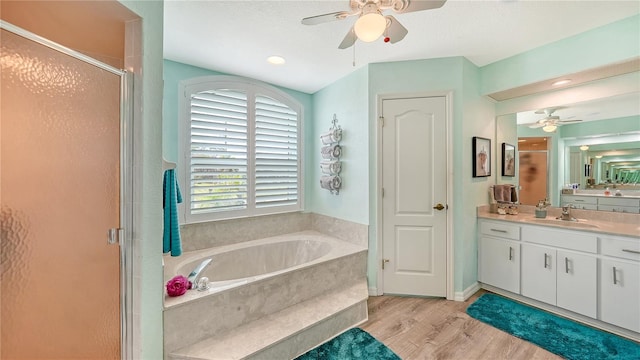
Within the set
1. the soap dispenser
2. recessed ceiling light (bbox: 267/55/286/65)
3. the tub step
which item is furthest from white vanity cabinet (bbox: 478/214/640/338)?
recessed ceiling light (bbox: 267/55/286/65)

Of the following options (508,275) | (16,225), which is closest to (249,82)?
(16,225)

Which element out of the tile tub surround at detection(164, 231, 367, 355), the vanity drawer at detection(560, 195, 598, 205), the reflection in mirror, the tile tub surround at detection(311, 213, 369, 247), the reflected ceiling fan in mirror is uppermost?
the reflected ceiling fan in mirror

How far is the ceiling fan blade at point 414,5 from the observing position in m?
1.32

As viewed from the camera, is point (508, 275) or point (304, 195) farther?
point (304, 195)

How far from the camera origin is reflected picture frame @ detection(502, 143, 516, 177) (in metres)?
2.99

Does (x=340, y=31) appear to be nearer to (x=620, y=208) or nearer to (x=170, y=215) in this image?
(x=170, y=215)

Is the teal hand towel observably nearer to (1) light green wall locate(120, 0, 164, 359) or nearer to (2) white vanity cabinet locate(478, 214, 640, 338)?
(1) light green wall locate(120, 0, 164, 359)

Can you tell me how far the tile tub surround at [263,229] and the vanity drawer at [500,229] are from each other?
1.31 meters

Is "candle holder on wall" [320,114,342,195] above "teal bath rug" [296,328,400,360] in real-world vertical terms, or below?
above

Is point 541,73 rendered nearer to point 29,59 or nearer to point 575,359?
point 575,359

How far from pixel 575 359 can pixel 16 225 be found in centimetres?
334

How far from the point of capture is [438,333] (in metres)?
2.05

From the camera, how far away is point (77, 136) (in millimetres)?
1271

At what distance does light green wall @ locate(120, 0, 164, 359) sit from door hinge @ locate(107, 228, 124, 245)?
7cm
